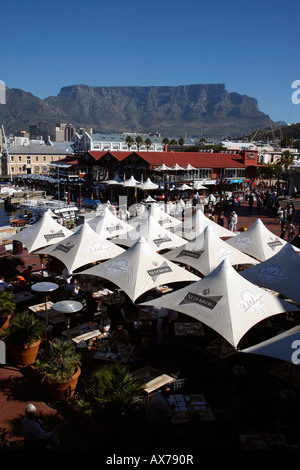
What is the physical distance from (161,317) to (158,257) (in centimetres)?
174

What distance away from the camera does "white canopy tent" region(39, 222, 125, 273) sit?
10.9 meters

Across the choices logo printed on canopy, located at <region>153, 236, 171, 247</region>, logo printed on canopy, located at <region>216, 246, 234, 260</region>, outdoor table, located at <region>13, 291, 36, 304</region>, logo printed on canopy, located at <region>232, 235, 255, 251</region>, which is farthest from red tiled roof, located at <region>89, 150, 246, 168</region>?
outdoor table, located at <region>13, 291, 36, 304</region>

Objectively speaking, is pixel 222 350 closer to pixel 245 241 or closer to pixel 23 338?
pixel 23 338

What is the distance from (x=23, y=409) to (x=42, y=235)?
305 inches

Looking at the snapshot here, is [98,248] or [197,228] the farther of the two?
[197,228]

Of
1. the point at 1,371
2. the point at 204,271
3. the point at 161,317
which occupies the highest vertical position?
the point at 204,271

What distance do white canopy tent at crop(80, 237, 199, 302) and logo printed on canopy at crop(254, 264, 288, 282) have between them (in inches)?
69.8

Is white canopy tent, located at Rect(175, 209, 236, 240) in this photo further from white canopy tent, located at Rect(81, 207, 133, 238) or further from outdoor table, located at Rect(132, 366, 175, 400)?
outdoor table, located at Rect(132, 366, 175, 400)

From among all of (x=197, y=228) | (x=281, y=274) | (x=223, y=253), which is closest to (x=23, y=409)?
(x=281, y=274)

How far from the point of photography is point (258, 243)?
12.6 m

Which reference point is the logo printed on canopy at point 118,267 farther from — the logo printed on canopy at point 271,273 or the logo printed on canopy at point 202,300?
the logo printed on canopy at point 271,273

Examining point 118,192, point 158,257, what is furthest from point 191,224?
point 118,192
